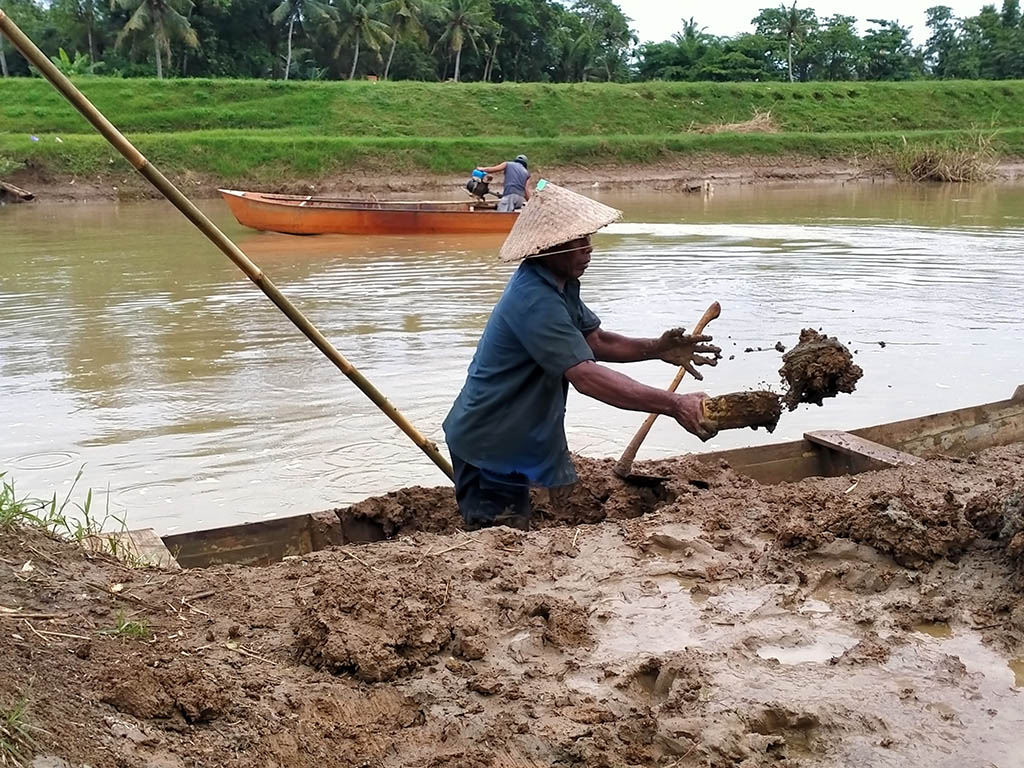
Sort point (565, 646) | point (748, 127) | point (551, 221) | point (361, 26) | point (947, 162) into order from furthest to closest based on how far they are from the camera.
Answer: point (361, 26), point (748, 127), point (947, 162), point (551, 221), point (565, 646)

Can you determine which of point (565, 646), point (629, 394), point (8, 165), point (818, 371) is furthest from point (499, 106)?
point (565, 646)

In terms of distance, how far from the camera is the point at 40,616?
9.12ft

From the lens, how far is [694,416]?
3.53 meters

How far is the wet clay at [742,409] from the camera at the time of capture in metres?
3.54

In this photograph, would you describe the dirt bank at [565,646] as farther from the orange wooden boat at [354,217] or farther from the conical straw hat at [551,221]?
the orange wooden boat at [354,217]

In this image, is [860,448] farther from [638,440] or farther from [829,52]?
[829,52]

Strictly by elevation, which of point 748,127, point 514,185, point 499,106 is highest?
point 499,106

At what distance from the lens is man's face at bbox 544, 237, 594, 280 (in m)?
3.76

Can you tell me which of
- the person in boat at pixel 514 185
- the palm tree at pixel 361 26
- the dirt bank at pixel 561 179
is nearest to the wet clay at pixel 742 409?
the person in boat at pixel 514 185

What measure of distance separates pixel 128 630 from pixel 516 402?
63.7 inches

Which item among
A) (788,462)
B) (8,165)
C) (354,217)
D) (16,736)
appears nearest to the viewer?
(16,736)

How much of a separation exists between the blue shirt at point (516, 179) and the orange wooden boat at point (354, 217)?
1.45ft

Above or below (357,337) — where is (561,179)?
above

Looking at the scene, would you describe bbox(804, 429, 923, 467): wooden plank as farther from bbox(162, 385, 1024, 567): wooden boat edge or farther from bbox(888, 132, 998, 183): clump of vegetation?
bbox(888, 132, 998, 183): clump of vegetation
